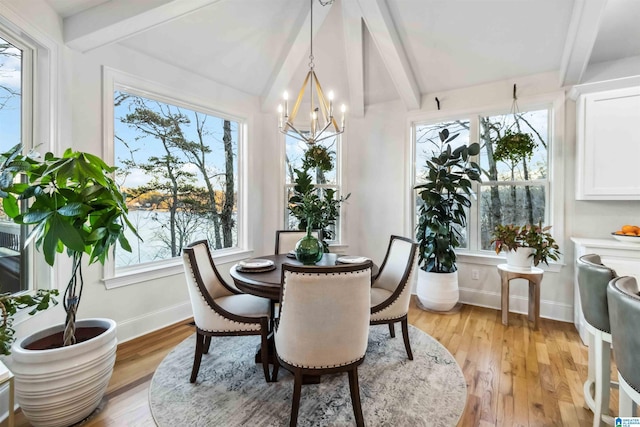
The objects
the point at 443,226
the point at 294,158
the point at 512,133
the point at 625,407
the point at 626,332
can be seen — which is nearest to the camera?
the point at 626,332

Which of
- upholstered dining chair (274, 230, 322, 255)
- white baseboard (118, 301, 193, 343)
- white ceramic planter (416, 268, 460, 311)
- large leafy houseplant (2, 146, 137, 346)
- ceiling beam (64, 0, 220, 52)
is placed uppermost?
ceiling beam (64, 0, 220, 52)

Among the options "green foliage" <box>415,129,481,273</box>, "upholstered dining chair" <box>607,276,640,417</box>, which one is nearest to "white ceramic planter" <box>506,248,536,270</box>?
"green foliage" <box>415,129,481,273</box>

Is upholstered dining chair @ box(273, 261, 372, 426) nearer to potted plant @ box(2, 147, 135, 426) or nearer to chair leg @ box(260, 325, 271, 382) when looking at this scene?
chair leg @ box(260, 325, 271, 382)

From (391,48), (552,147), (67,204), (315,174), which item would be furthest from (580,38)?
(67,204)

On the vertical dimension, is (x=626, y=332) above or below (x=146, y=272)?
above

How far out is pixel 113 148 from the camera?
268 centimetres

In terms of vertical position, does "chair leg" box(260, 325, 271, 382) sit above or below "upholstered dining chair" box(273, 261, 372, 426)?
below

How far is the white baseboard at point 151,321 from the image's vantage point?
2.71 metres

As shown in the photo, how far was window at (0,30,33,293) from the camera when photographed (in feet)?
6.15

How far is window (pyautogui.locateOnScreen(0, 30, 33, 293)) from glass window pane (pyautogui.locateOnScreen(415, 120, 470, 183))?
13.1 feet

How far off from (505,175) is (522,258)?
109cm

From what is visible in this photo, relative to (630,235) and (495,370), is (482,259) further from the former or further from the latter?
(495,370)

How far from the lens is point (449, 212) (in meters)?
3.46

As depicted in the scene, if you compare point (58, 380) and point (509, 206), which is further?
point (509, 206)
